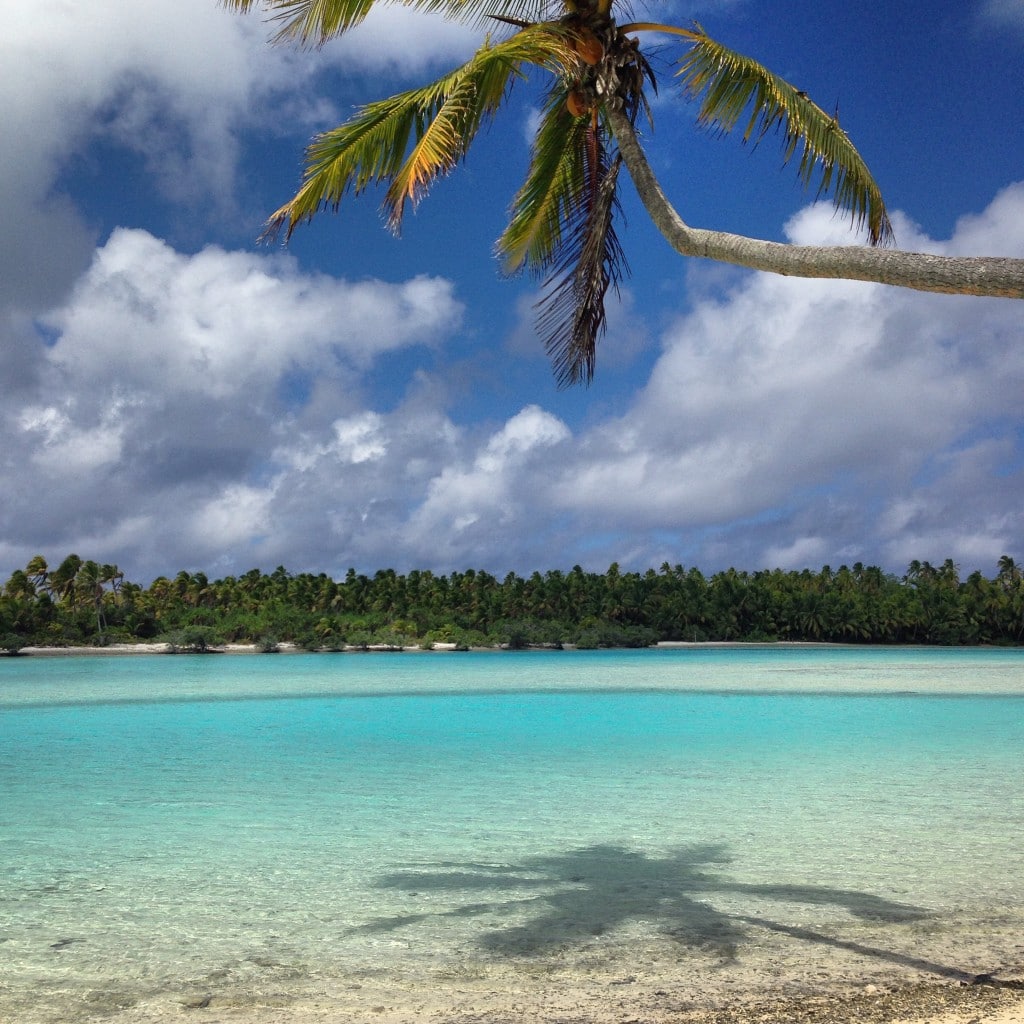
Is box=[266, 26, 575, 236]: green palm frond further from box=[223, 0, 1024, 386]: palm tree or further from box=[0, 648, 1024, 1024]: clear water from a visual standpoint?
box=[0, 648, 1024, 1024]: clear water

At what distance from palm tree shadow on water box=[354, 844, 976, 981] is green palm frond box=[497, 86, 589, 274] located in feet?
14.2

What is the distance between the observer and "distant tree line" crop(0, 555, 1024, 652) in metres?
74.9

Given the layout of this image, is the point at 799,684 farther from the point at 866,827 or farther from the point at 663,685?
the point at 866,827

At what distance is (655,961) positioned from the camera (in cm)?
452

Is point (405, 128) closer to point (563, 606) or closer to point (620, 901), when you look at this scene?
point (620, 901)

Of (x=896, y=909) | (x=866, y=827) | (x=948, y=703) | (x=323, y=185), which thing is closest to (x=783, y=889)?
(x=896, y=909)

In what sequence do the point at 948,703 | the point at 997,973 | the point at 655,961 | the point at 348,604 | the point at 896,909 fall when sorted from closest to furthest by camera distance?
the point at 997,973
the point at 655,961
the point at 896,909
the point at 948,703
the point at 348,604

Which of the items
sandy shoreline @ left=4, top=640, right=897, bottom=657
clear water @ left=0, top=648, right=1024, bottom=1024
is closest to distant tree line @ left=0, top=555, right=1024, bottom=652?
sandy shoreline @ left=4, top=640, right=897, bottom=657

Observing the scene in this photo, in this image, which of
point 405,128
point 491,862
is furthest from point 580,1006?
point 405,128

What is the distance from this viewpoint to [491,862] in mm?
6723

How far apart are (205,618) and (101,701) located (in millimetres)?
56772

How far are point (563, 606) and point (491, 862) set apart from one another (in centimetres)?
7848

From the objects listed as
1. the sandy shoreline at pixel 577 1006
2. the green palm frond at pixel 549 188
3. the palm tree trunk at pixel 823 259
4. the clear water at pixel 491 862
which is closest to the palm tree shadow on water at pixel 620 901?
the clear water at pixel 491 862

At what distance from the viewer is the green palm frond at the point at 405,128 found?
5543mm
